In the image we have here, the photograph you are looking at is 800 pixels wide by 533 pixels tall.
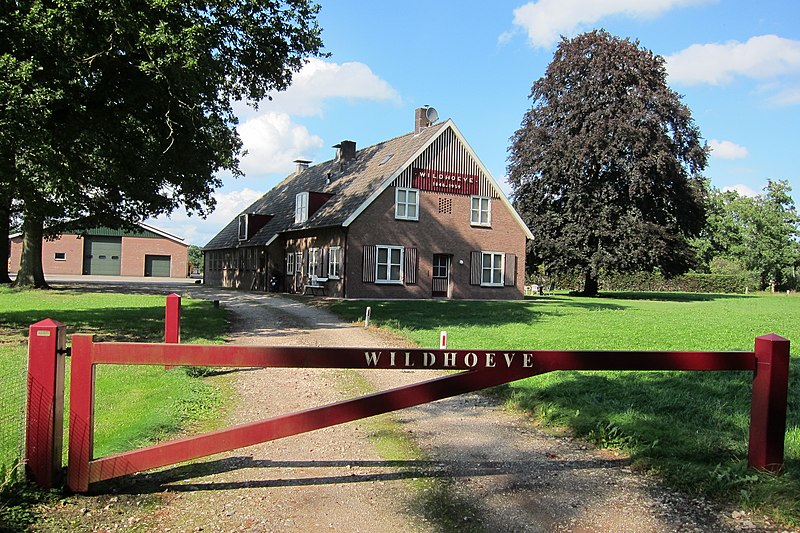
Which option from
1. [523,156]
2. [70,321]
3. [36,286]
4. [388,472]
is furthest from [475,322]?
[523,156]

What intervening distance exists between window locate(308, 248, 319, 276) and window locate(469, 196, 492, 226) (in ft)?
27.0

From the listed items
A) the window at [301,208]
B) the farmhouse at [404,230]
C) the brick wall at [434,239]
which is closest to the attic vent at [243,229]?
the farmhouse at [404,230]

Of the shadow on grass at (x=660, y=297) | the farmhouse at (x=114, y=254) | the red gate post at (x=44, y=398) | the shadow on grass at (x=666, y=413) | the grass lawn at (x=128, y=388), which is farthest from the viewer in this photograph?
the farmhouse at (x=114, y=254)

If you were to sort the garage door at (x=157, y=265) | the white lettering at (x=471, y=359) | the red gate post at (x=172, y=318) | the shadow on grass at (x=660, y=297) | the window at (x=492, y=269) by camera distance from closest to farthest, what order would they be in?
the white lettering at (x=471, y=359), the red gate post at (x=172, y=318), the window at (x=492, y=269), the shadow on grass at (x=660, y=297), the garage door at (x=157, y=265)

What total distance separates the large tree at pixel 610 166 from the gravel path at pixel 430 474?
34.7 metres

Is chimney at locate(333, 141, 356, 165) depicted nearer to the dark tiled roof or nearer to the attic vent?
the dark tiled roof

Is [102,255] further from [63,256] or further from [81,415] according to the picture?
[81,415]

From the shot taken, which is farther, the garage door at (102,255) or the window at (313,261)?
the garage door at (102,255)

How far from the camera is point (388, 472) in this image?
5086mm

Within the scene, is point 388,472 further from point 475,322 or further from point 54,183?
point 475,322

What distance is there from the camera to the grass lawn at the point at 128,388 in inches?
224

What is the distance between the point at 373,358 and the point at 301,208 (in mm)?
30187

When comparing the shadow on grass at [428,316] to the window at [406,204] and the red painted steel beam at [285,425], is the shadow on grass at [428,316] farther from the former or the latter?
the red painted steel beam at [285,425]

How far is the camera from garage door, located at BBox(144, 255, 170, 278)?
65062 mm
